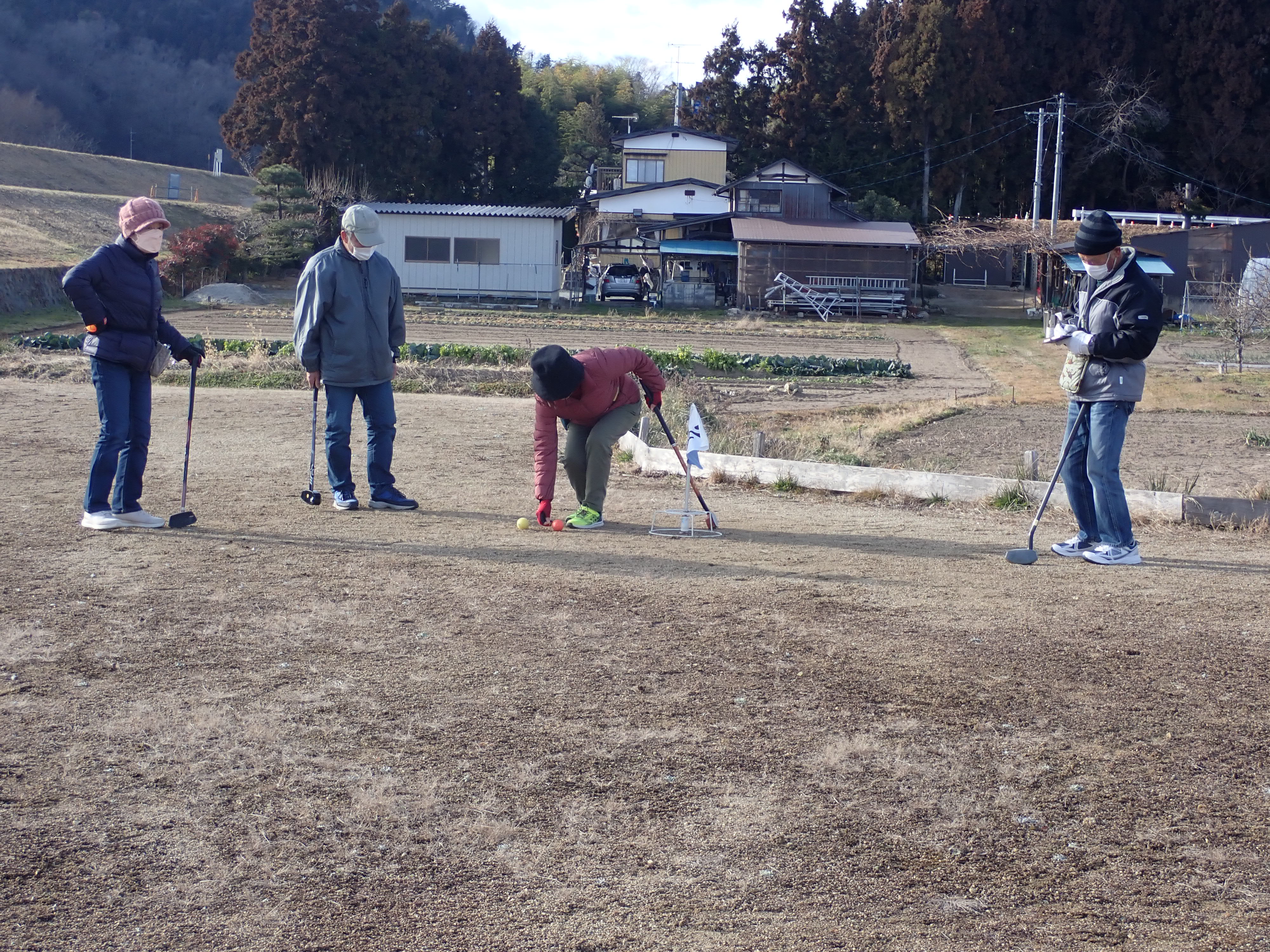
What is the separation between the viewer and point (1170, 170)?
163 ft

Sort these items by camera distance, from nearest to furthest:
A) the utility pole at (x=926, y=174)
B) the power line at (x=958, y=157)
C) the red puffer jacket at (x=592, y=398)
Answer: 1. the red puffer jacket at (x=592, y=398)
2. the utility pole at (x=926, y=174)
3. the power line at (x=958, y=157)

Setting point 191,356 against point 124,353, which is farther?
point 191,356

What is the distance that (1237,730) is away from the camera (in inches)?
165

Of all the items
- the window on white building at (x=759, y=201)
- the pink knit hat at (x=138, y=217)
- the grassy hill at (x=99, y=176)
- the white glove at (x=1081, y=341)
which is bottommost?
the white glove at (x=1081, y=341)

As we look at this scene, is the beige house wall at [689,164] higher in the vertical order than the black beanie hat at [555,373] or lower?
higher

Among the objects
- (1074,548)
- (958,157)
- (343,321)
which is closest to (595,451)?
(343,321)

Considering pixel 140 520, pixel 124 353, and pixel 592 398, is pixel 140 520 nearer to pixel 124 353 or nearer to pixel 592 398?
pixel 124 353

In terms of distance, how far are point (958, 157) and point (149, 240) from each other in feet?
155

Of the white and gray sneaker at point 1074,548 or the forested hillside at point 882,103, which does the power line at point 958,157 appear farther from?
the white and gray sneaker at point 1074,548

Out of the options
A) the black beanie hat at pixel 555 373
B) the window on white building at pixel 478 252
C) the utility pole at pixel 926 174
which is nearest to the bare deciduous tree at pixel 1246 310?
the black beanie hat at pixel 555 373

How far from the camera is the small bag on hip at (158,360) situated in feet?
23.0

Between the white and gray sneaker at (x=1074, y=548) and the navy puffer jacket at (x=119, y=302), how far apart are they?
5.37 m

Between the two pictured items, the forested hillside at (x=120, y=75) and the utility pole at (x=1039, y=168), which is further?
the forested hillside at (x=120, y=75)

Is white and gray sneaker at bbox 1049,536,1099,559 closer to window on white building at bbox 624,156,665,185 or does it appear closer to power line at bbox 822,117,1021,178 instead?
window on white building at bbox 624,156,665,185
